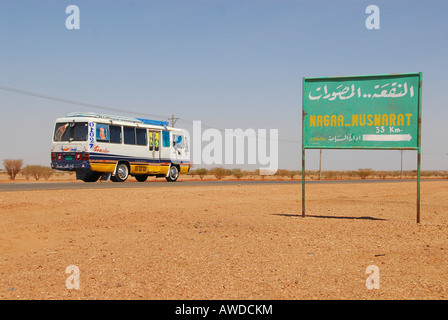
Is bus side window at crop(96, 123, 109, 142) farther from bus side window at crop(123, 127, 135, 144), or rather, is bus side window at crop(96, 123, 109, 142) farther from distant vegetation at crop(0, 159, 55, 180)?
distant vegetation at crop(0, 159, 55, 180)

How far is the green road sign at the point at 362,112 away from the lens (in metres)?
10.6

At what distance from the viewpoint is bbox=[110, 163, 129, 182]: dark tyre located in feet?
84.7

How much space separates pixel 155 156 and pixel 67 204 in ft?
51.6

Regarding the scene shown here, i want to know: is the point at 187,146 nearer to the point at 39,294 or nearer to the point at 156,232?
the point at 156,232

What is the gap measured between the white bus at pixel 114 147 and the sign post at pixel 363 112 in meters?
15.3

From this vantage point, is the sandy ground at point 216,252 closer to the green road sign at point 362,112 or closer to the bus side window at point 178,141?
the green road sign at point 362,112

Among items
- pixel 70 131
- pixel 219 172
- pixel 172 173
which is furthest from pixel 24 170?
pixel 70 131

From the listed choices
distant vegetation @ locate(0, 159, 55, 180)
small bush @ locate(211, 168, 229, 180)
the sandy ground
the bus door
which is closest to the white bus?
the bus door

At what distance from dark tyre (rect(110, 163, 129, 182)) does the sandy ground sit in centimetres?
1278

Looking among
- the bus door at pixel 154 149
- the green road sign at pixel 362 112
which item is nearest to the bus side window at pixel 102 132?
the bus door at pixel 154 149

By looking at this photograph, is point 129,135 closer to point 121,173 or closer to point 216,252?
point 121,173
